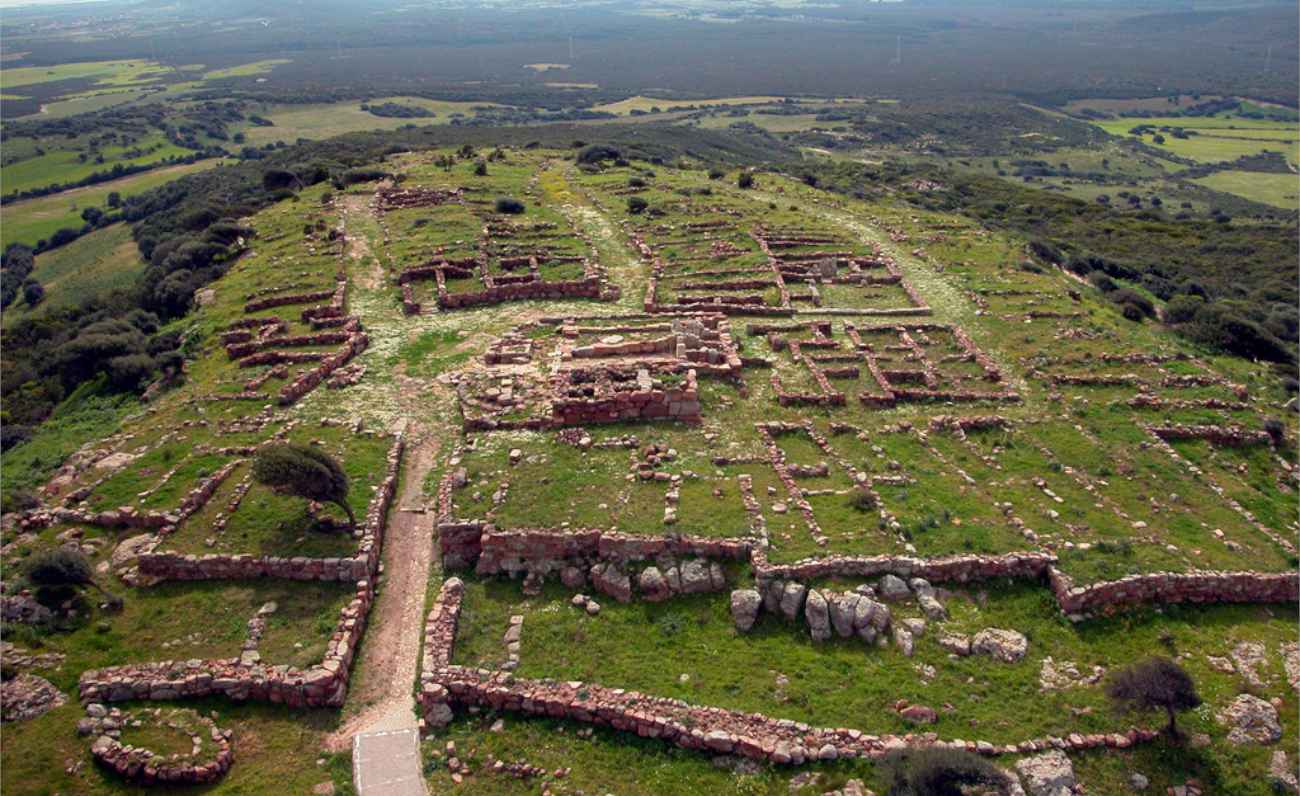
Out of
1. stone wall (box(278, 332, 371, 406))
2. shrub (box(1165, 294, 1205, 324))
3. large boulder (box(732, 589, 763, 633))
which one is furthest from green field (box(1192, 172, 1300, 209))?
stone wall (box(278, 332, 371, 406))

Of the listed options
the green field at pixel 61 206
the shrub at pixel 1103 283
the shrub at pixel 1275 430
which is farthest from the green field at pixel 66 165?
the shrub at pixel 1275 430

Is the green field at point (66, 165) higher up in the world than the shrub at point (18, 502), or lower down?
higher up

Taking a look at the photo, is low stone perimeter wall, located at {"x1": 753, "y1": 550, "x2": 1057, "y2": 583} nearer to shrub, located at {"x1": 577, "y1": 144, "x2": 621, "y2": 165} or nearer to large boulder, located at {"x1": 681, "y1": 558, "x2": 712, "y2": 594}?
large boulder, located at {"x1": 681, "y1": 558, "x2": 712, "y2": 594}

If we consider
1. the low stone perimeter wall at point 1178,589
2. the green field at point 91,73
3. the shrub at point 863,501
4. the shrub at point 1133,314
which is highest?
the green field at point 91,73

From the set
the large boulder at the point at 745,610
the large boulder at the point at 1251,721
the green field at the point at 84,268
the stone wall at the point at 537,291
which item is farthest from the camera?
the green field at the point at 84,268

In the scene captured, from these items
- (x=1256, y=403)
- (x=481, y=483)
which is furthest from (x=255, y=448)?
(x=1256, y=403)

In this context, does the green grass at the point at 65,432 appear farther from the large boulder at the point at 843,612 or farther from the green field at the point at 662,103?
the green field at the point at 662,103

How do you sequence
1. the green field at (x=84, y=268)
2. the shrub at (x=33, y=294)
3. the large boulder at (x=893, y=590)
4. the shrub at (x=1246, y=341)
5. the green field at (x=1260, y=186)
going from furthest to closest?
the green field at (x=1260, y=186) → the shrub at (x=33, y=294) → the green field at (x=84, y=268) → the shrub at (x=1246, y=341) → the large boulder at (x=893, y=590)
